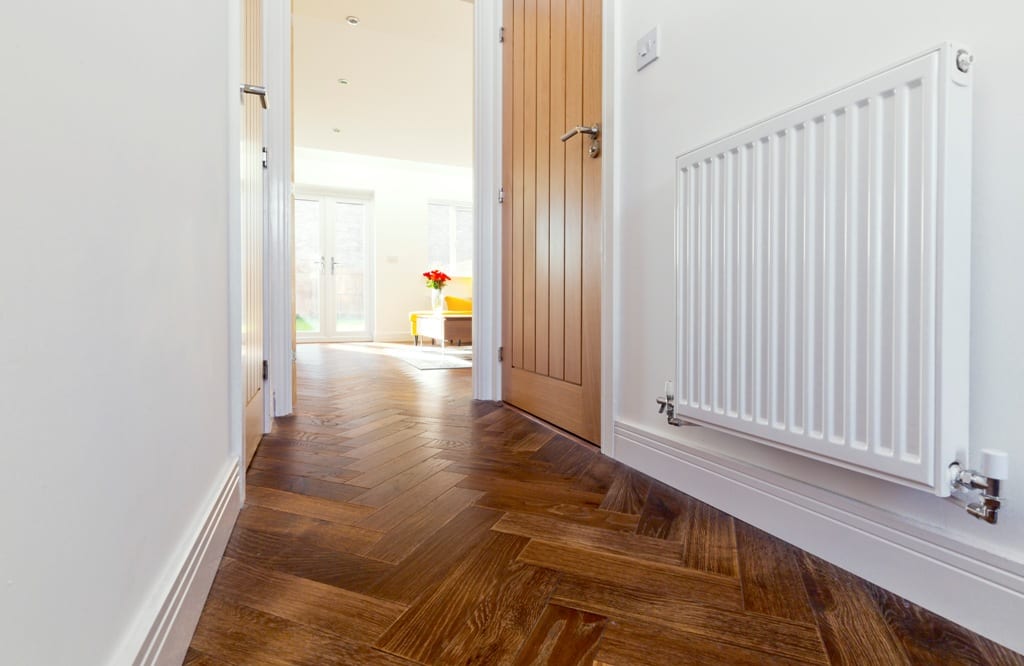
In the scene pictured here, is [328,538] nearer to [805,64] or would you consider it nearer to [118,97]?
[118,97]

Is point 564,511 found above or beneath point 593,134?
beneath

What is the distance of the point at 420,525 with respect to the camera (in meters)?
1.10

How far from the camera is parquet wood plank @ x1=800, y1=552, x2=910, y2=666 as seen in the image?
2.26 ft

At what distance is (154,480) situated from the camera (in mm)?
631

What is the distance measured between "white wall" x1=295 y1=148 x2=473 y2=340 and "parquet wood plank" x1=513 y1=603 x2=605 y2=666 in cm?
681

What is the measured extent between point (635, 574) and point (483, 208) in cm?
210

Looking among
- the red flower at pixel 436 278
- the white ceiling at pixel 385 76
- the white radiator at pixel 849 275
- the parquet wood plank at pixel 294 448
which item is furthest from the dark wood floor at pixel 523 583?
the red flower at pixel 436 278

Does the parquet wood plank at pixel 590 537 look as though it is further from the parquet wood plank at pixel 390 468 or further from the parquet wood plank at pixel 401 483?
the parquet wood plank at pixel 390 468

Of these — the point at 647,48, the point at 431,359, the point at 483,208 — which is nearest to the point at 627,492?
the point at 647,48

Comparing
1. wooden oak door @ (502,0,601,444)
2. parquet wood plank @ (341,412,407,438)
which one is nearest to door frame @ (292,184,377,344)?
wooden oak door @ (502,0,601,444)

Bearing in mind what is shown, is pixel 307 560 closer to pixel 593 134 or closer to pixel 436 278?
pixel 593 134

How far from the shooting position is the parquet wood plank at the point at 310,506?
1145mm

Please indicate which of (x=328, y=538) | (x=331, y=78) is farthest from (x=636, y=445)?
(x=331, y=78)

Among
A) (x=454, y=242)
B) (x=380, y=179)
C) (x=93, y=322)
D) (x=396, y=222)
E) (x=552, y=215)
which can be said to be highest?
(x=380, y=179)
